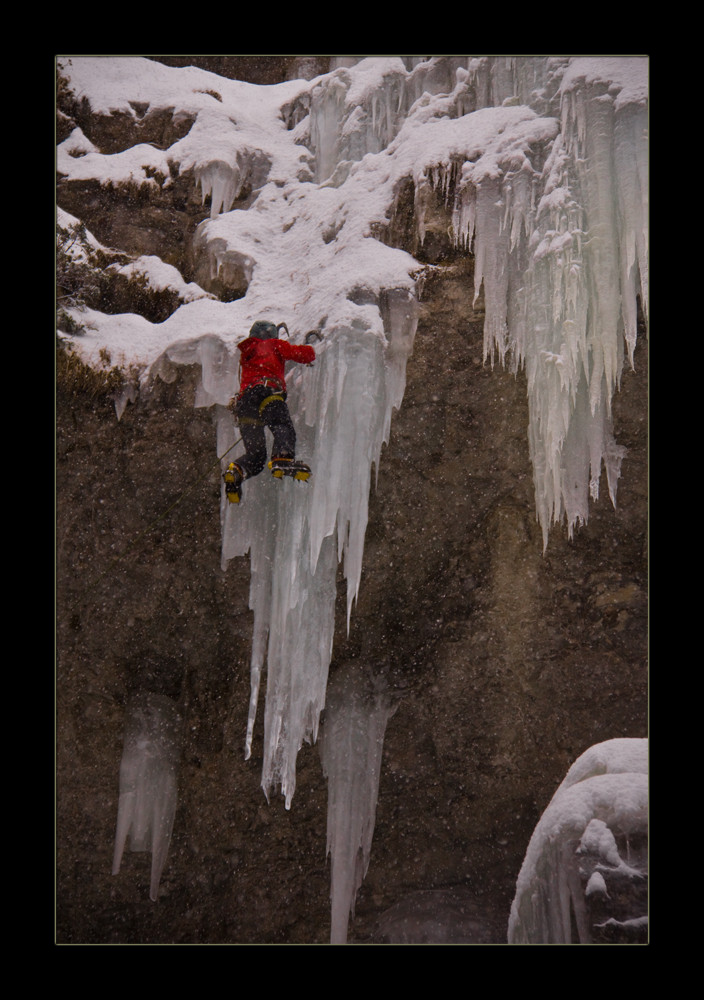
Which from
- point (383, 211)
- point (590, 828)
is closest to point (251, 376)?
point (383, 211)

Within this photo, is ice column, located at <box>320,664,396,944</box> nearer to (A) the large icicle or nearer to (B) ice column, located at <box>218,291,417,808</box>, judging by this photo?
(B) ice column, located at <box>218,291,417,808</box>

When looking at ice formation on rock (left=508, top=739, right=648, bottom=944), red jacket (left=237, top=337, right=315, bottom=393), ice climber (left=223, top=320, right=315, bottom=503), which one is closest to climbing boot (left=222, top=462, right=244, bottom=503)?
ice climber (left=223, top=320, right=315, bottom=503)

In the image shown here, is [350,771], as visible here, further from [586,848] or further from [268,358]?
[268,358]

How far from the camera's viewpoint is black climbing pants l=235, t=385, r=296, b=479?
3.73 metres

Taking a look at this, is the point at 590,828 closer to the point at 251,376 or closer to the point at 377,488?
the point at 377,488

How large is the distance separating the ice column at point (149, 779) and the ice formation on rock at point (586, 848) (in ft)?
6.37

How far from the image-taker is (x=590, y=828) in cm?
334

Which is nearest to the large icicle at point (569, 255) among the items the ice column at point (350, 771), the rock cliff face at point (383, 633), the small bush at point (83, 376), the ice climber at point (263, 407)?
the rock cliff face at point (383, 633)

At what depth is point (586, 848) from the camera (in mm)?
3318

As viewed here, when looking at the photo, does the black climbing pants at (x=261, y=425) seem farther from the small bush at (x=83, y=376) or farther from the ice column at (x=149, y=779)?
the ice column at (x=149, y=779)

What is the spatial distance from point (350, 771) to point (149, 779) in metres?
1.15

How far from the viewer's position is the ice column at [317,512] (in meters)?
3.89

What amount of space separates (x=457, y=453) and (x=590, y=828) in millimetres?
2046

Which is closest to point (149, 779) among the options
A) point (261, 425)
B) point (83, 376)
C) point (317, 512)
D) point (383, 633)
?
point (383, 633)
